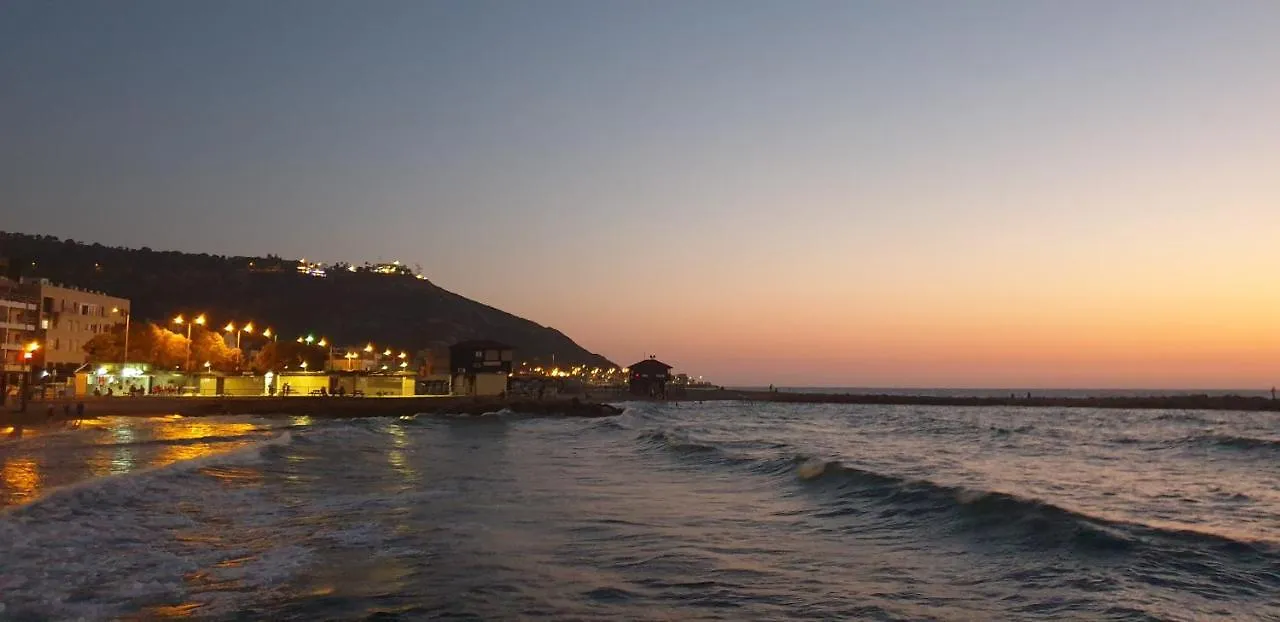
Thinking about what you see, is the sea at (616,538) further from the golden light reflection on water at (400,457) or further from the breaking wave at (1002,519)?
the golden light reflection on water at (400,457)

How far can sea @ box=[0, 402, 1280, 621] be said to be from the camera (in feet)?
29.0

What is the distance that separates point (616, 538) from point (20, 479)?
38.2 feet

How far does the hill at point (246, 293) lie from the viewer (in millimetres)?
162500

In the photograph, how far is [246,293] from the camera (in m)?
176

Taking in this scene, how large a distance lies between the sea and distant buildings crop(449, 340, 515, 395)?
178 feet

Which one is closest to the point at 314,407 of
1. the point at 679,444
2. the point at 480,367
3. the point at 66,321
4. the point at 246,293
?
the point at 66,321

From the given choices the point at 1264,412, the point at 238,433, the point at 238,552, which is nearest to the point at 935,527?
the point at 238,552

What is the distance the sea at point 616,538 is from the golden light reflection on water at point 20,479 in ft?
0.23

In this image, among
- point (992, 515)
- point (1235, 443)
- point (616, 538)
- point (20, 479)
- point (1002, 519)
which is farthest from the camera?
point (1235, 443)

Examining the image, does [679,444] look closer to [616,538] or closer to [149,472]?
[149,472]

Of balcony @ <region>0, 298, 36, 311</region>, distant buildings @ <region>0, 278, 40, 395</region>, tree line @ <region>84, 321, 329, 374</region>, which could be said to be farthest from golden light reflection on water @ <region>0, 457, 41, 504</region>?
tree line @ <region>84, 321, 329, 374</region>

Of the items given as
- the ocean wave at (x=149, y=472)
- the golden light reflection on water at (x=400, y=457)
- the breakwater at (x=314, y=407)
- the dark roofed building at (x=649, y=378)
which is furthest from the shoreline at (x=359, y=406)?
the dark roofed building at (x=649, y=378)

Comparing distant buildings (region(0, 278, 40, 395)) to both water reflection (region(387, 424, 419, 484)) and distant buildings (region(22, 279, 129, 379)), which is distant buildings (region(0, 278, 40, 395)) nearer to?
distant buildings (region(22, 279, 129, 379))

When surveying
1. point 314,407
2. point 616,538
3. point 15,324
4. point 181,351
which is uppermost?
point 15,324
